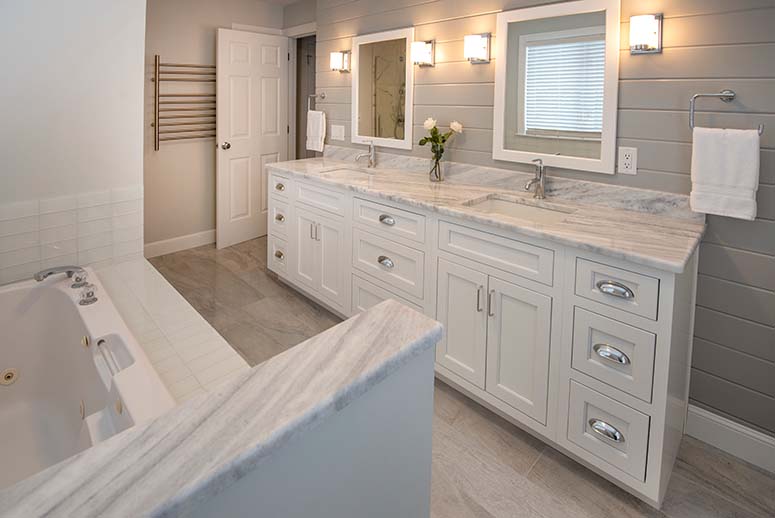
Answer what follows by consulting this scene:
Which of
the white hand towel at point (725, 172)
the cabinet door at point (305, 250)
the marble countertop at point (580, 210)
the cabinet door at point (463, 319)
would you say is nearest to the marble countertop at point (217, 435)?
the marble countertop at point (580, 210)

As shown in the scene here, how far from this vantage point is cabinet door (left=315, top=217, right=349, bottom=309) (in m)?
3.28

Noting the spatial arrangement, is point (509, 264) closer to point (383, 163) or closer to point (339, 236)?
point (339, 236)

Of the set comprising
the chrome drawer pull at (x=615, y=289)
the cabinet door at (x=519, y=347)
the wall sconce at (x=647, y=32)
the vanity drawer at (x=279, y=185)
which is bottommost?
the cabinet door at (x=519, y=347)

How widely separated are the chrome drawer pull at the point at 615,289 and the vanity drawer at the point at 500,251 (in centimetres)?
21

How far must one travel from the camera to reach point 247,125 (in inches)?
197

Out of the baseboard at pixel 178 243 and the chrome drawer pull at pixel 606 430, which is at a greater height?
the baseboard at pixel 178 243

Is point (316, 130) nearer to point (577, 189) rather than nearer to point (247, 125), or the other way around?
point (247, 125)

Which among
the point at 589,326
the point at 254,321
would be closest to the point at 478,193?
the point at 589,326

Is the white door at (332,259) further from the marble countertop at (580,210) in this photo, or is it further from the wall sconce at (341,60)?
the wall sconce at (341,60)

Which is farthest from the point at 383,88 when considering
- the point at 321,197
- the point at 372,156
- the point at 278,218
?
the point at 278,218

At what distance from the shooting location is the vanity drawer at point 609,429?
6.15 feet

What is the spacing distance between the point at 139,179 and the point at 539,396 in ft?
6.77

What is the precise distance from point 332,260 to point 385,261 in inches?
22.3

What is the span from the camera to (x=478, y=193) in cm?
285
